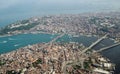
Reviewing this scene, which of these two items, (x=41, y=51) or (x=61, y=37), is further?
(x=61, y=37)

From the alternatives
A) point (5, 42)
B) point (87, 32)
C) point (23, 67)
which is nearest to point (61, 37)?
point (87, 32)

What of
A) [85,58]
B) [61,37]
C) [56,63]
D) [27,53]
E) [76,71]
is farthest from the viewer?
[61,37]

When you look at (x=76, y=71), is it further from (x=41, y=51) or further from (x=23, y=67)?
(x=41, y=51)

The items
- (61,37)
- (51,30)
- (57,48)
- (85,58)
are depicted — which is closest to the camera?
(85,58)

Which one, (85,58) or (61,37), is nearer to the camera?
(85,58)

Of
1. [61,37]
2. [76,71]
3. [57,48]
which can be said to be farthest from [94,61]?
[61,37]

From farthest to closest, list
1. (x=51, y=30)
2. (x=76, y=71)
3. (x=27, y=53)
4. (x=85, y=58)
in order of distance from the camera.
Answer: (x=51, y=30) → (x=27, y=53) → (x=85, y=58) → (x=76, y=71)

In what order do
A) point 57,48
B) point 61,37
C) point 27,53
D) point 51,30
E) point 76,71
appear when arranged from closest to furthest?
1. point 76,71
2. point 27,53
3. point 57,48
4. point 61,37
5. point 51,30

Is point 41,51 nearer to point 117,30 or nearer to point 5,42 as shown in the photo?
point 5,42
